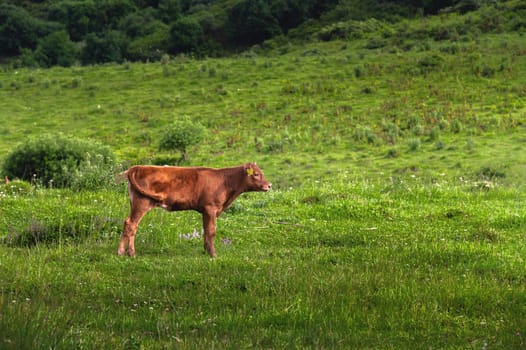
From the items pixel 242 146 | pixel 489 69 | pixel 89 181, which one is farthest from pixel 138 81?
pixel 89 181

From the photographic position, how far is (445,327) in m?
6.99

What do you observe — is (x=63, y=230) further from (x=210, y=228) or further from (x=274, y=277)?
(x=274, y=277)

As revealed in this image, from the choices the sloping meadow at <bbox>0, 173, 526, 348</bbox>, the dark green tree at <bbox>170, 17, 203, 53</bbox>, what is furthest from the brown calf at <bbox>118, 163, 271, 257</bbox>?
the dark green tree at <bbox>170, 17, 203, 53</bbox>

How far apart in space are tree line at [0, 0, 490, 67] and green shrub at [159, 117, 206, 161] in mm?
48008

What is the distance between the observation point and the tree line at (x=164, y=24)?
273 ft

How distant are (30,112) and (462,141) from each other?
1115 inches

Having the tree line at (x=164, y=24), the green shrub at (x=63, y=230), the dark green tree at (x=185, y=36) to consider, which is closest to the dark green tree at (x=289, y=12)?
the tree line at (x=164, y=24)

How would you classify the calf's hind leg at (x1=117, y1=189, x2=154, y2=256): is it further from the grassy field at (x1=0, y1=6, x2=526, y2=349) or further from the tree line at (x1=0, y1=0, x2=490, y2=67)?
the tree line at (x1=0, y1=0, x2=490, y2=67)

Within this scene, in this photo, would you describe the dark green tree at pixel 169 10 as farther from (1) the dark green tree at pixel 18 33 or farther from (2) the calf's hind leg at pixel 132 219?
(2) the calf's hind leg at pixel 132 219

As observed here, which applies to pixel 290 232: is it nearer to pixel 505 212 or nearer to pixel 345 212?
pixel 345 212

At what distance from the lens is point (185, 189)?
10.0 meters

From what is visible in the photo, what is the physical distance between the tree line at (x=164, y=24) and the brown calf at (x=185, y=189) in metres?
66.6

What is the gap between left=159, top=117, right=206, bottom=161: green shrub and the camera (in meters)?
32.2

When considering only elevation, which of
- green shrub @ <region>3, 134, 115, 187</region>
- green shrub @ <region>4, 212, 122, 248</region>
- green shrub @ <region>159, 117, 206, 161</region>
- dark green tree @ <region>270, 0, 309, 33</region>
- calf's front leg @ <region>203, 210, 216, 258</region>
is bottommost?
green shrub @ <region>159, 117, 206, 161</region>
